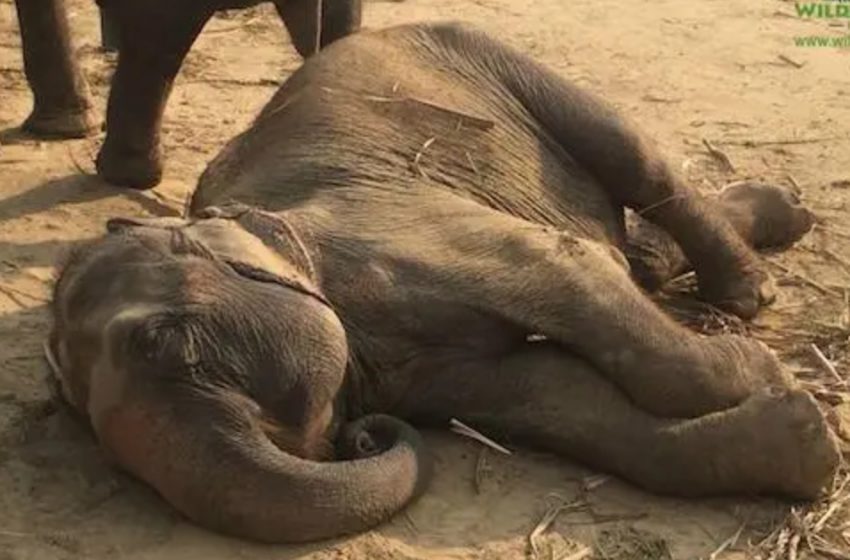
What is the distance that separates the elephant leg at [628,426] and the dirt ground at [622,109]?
2.7 inches

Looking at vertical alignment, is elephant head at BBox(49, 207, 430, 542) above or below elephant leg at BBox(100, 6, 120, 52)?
above

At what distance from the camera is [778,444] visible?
398 centimetres

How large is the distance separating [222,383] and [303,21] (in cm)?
251

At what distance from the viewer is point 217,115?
7008 millimetres

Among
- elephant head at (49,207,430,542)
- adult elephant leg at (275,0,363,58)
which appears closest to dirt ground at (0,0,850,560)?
elephant head at (49,207,430,542)

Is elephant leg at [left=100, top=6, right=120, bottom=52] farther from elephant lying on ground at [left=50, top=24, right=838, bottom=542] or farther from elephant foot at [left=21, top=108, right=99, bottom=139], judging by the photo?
elephant lying on ground at [left=50, top=24, right=838, bottom=542]

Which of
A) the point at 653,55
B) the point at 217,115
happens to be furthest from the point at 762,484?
the point at 653,55

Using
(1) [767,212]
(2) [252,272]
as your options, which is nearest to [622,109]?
(1) [767,212]

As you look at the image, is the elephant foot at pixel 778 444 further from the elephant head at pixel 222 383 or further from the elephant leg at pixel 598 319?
the elephant head at pixel 222 383

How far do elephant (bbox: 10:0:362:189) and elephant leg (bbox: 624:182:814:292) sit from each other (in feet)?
4.44

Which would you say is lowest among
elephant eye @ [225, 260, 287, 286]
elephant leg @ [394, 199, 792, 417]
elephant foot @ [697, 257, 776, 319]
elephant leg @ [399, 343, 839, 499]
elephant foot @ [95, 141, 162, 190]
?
elephant foot @ [95, 141, 162, 190]

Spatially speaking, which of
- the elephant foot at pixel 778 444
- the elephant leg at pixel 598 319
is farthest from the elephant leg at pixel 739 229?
the elephant foot at pixel 778 444

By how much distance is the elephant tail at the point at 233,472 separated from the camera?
11.7 ft

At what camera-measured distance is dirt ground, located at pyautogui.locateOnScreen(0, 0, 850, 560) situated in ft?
12.9
